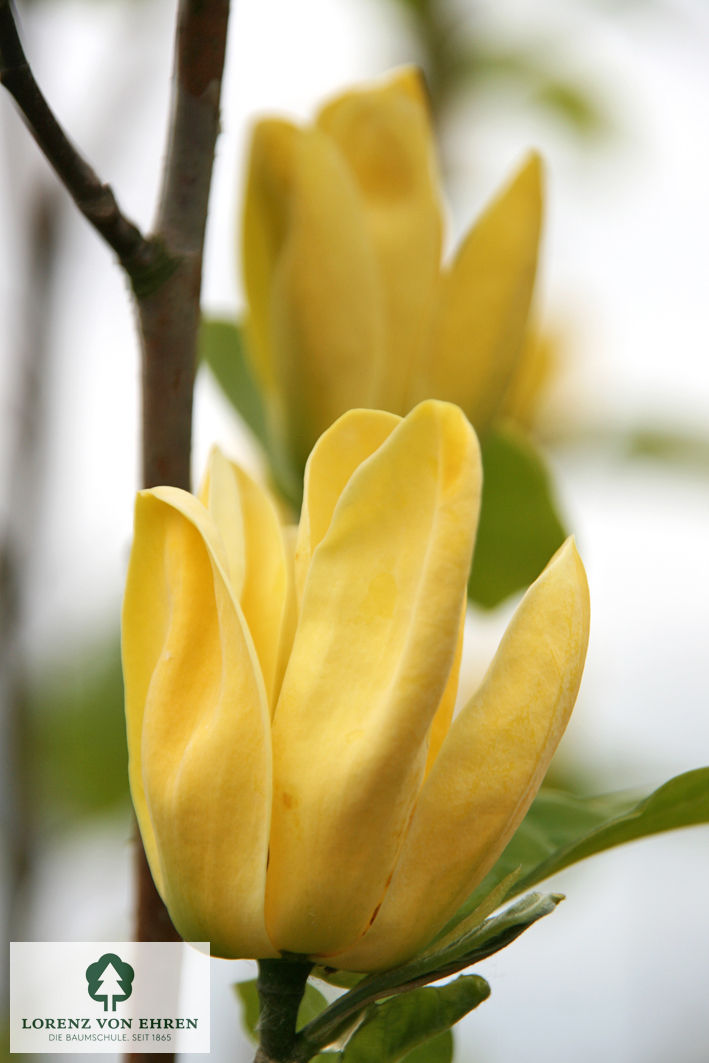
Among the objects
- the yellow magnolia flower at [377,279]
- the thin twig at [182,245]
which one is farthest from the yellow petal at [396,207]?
the thin twig at [182,245]

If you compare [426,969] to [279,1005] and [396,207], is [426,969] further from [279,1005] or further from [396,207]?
[396,207]

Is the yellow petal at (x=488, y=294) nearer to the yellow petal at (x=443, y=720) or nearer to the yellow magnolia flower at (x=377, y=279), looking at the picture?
the yellow magnolia flower at (x=377, y=279)

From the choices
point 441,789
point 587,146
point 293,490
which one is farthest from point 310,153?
point 587,146

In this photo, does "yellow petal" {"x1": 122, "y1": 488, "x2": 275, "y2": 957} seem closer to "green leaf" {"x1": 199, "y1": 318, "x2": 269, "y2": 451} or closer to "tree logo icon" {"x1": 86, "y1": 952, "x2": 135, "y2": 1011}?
"tree logo icon" {"x1": 86, "y1": 952, "x2": 135, "y2": 1011}

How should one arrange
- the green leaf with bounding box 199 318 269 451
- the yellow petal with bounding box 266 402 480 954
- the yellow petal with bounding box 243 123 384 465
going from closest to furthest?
the yellow petal with bounding box 266 402 480 954 < the yellow petal with bounding box 243 123 384 465 < the green leaf with bounding box 199 318 269 451

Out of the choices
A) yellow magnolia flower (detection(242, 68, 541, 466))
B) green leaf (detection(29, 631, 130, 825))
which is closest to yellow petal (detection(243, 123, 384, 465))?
yellow magnolia flower (detection(242, 68, 541, 466))

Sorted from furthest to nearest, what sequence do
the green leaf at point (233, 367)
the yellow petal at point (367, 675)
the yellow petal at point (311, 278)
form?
the green leaf at point (233, 367) → the yellow petal at point (311, 278) → the yellow petal at point (367, 675)
